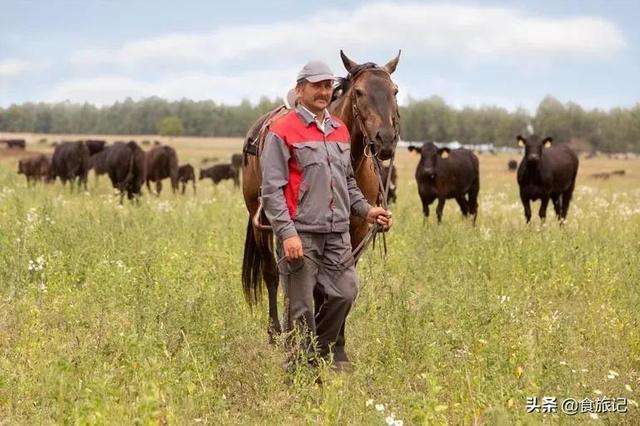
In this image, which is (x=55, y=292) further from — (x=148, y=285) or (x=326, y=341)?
(x=326, y=341)

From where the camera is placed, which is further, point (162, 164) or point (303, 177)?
point (162, 164)

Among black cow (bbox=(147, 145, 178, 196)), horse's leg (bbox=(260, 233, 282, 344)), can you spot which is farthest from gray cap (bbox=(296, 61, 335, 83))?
black cow (bbox=(147, 145, 178, 196))

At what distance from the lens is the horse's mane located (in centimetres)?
576

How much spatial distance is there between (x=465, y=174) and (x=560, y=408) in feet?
41.2

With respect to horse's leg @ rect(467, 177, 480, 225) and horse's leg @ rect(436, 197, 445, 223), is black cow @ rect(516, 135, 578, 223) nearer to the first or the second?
horse's leg @ rect(467, 177, 480, 225)

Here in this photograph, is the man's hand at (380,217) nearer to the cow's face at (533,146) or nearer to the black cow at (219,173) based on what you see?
the cow's face at (533,146)

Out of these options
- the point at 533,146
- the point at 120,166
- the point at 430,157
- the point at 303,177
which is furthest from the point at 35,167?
the point at 303,177

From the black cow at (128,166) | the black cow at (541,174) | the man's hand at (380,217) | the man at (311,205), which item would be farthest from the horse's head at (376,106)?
the black cow at (128,166)

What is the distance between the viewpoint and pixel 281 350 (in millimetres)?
5398

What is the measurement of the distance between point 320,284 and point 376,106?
4.62 feet

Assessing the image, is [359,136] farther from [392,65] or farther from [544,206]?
[544,206]

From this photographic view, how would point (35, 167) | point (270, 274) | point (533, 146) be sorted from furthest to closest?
1. point (35, 167)
2. point (533, 146)
3. point (270, 274)

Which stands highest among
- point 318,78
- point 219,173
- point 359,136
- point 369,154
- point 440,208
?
point 318,78

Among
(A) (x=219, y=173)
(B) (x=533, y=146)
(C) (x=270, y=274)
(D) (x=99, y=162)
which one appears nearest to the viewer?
(C) (x=270, y=274)
